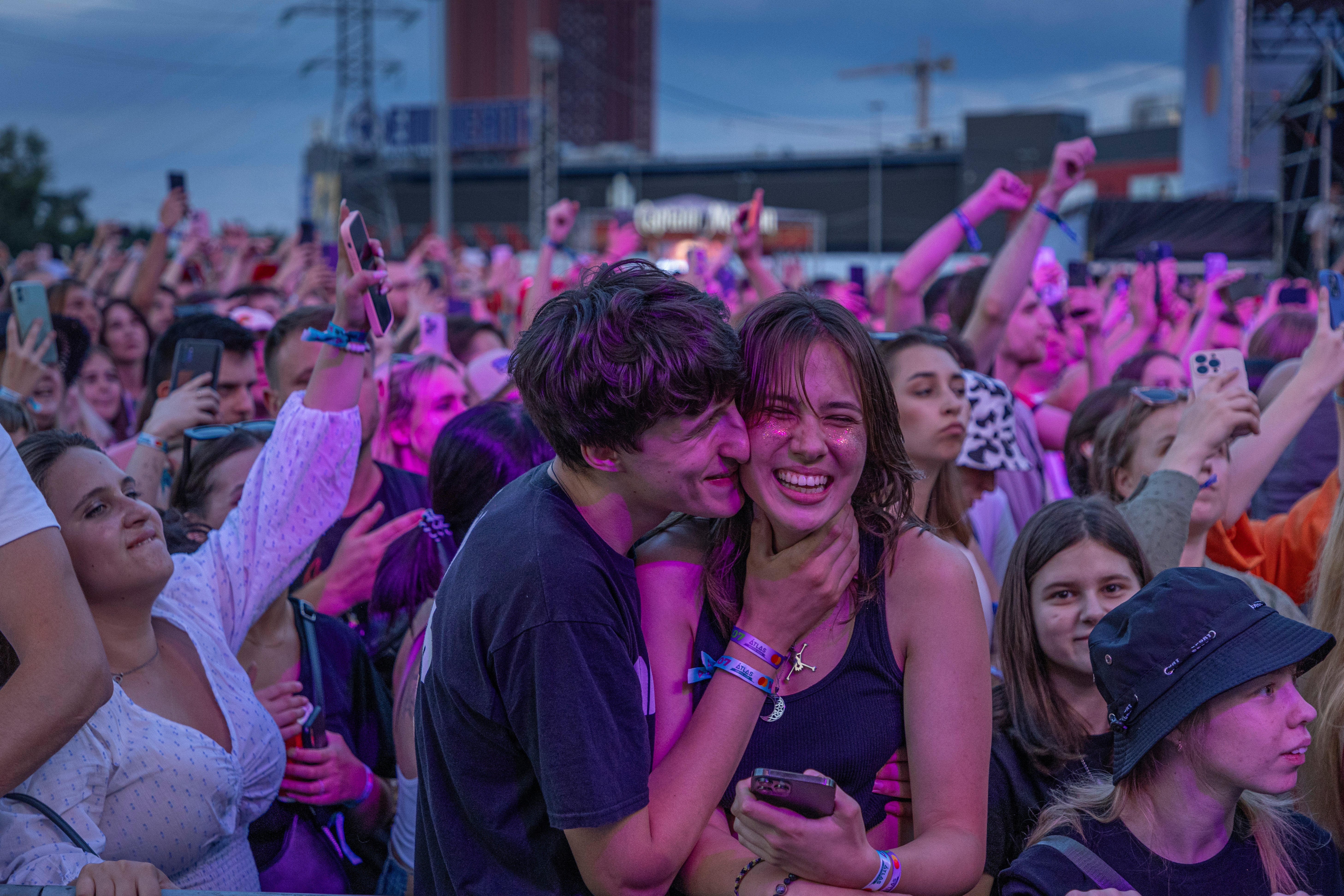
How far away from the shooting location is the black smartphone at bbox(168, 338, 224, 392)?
11.8ft

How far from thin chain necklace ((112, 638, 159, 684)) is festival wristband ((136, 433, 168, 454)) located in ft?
3.78

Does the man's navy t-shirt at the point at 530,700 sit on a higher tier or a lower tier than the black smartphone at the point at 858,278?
lower

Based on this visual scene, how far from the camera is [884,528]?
1.79 meters

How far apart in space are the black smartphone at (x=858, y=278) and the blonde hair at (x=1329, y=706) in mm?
4524

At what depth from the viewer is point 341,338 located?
2738 mm

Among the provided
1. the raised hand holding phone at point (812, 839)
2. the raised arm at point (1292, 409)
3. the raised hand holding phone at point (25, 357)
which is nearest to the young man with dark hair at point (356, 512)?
the raised hand holding phone at point (25, 357)

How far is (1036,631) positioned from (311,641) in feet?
5.94

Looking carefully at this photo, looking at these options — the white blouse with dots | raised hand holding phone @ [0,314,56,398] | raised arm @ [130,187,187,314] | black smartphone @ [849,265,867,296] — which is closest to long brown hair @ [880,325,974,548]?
the white blouse with dots

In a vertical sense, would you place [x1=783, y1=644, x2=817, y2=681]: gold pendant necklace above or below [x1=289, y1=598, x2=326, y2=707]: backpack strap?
above

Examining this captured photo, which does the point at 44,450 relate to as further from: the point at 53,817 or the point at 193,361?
the point at 193,361

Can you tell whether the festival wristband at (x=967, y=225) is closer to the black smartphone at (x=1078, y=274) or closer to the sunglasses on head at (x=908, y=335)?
the sunglasses on head at (x=908, y=335)

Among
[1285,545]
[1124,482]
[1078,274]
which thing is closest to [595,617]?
[1124,482]

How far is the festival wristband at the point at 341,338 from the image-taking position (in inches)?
107

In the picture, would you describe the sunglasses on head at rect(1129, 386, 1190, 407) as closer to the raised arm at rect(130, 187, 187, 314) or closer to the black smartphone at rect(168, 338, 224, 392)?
the black smartphone at rect(168, 338, 224, 392)
